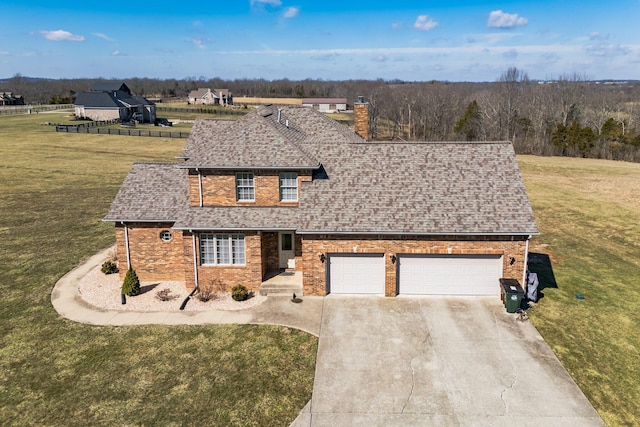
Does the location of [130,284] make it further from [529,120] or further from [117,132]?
[529,120]

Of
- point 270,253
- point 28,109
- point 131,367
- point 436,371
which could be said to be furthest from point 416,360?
point 28,109

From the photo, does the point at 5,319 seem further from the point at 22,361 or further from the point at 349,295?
the point at 349,295

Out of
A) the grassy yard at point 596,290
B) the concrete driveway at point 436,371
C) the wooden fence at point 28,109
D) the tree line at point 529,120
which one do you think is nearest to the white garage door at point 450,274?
the concrete driveway at point 436,371

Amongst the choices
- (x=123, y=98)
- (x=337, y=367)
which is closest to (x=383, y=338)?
(x=337, y=367)

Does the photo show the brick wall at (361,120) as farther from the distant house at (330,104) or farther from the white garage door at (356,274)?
the distant house at (330,104)

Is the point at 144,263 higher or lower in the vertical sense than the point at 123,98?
lower

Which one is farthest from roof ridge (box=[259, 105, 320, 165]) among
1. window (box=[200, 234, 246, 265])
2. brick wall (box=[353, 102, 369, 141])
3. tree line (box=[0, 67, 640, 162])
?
tree line (box=[0, 67, 640, 162])
